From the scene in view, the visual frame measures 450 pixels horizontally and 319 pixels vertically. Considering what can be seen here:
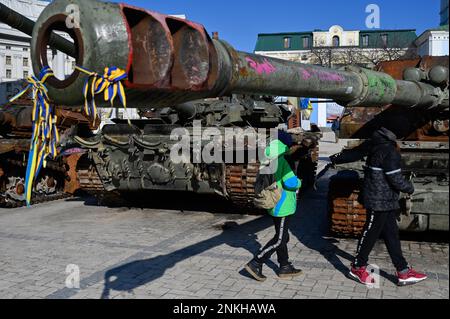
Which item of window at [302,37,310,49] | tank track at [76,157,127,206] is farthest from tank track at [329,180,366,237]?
window at [302,37,310,49]

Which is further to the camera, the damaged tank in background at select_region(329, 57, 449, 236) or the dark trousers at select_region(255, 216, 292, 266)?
the damaged tank in background at select_region(329, 57, 449, 236)

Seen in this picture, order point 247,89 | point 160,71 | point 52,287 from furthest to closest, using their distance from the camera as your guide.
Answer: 1. point 52,287
2. point 247,89
3. point 160,71

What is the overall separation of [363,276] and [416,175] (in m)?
1.49

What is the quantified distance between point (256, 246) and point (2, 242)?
11.7 feet

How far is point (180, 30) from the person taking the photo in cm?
233

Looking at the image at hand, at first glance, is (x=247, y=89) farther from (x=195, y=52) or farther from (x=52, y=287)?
(x=52, y=287)

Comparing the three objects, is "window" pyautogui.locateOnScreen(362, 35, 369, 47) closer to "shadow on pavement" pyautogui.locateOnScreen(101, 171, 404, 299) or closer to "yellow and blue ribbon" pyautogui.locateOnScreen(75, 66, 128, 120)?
"shadow on pavement" pyautogui.locateOnScreen(101, 171, 404, 299)

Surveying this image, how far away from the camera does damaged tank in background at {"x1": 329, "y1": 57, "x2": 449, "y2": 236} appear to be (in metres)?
5.68

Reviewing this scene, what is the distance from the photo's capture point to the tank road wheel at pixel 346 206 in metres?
6.21

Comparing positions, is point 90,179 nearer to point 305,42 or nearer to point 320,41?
point 305,42

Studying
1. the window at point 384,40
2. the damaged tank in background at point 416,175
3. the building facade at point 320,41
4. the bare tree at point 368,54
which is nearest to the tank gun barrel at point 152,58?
the damaged tank in background at point 416,175

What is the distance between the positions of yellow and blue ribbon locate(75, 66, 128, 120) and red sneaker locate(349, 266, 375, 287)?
3647 millimetres

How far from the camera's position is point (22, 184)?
1063cm
